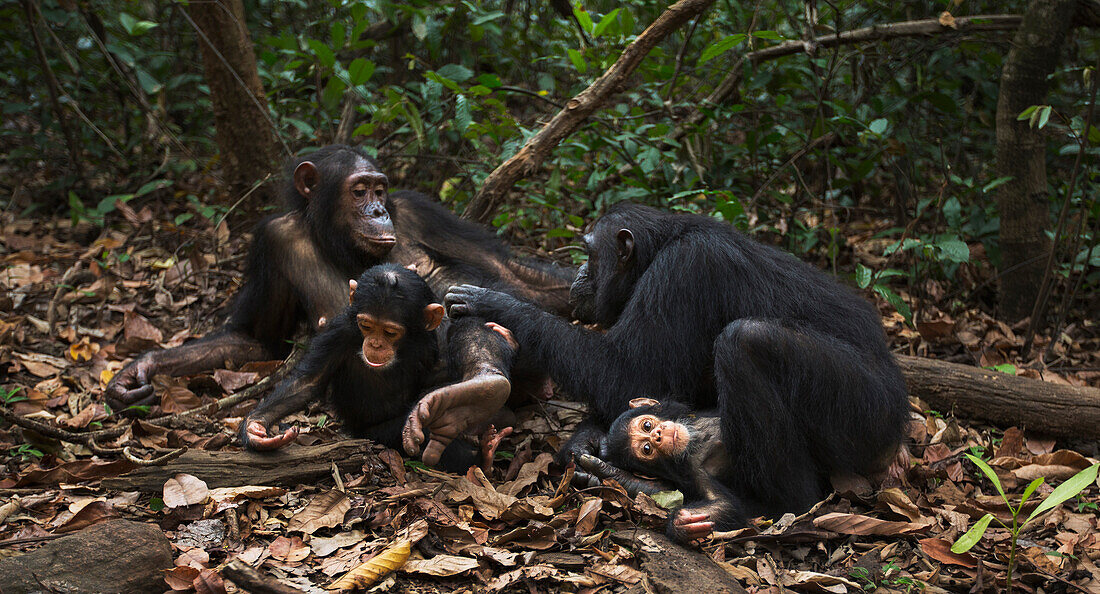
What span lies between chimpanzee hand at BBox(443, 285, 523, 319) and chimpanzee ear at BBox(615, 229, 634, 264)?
710 mm

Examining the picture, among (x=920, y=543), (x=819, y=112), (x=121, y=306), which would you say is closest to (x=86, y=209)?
(x=121, y=306)

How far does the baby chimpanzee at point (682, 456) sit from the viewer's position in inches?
159

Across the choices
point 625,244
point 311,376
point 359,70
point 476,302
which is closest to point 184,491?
point 311,376

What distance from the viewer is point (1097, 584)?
363 cm

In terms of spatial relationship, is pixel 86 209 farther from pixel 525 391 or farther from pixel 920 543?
pixel 920 543

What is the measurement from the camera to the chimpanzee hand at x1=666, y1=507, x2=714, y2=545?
366cm

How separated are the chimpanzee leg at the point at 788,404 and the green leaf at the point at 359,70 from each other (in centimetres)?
376

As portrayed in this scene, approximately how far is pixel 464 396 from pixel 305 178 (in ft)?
7.31

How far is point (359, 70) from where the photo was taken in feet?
21.3

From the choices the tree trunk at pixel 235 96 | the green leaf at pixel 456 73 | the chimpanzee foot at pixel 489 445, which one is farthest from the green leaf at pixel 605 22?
the chimpanzee foot at pixel 489 445

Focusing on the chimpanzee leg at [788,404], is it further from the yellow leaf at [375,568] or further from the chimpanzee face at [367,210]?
the chimpanzee face at [367,210]

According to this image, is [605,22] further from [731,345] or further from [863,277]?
[731,345]

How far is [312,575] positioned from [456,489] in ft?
3.05

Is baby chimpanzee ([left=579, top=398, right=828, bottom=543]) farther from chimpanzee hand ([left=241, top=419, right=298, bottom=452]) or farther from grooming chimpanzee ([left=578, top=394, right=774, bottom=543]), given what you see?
chimpanzee hand ([left=241, top=419, right=298, bottom=452])
